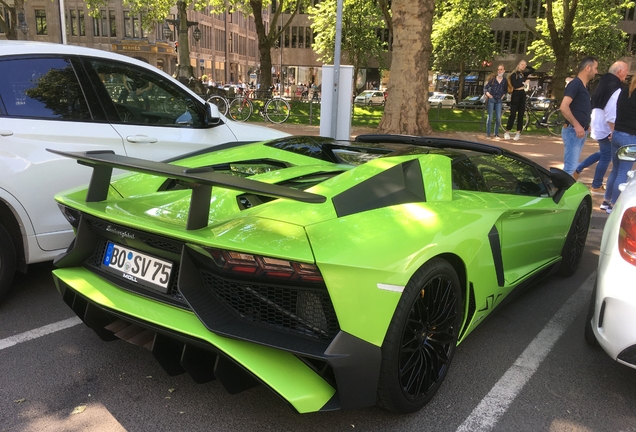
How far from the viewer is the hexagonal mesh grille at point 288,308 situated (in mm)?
2135

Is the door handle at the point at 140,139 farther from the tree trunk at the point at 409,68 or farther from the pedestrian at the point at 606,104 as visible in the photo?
the tree trunk at the point at 409,68

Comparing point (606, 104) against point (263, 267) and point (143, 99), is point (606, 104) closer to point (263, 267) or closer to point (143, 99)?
point (143, 99)

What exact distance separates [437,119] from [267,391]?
54.3ft

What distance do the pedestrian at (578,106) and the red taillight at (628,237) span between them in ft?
15.5

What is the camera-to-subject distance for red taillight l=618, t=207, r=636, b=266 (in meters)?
2.62

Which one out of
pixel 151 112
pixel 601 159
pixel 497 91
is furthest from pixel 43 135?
pixel 497 91

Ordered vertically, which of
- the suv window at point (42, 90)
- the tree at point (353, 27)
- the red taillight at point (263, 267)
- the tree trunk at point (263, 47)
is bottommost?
the red taillight at point (263, 267)

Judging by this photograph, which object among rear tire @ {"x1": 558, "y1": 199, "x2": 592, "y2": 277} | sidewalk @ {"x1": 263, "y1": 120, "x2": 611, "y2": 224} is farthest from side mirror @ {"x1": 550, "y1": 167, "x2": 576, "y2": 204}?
sidewalk @ {"x1": 263, "y1": 120, "x2": 611, "y2": 224}

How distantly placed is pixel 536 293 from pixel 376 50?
4070 cm

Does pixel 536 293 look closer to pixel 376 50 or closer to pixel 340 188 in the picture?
pixel 340 188

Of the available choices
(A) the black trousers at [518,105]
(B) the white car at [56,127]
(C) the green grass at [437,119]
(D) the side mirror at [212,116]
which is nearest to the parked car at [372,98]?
(C) the green grass at [437,119]

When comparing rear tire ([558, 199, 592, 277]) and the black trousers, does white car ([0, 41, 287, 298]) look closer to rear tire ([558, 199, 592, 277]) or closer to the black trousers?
rear tire ([558, 199, 592, 277])

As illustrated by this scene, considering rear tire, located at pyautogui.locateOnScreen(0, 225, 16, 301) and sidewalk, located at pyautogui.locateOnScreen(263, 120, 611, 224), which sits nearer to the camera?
rear tire, located at pyautogui.locateOnScreen(0, 225, 16, 301)

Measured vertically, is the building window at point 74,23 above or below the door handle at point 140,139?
above
